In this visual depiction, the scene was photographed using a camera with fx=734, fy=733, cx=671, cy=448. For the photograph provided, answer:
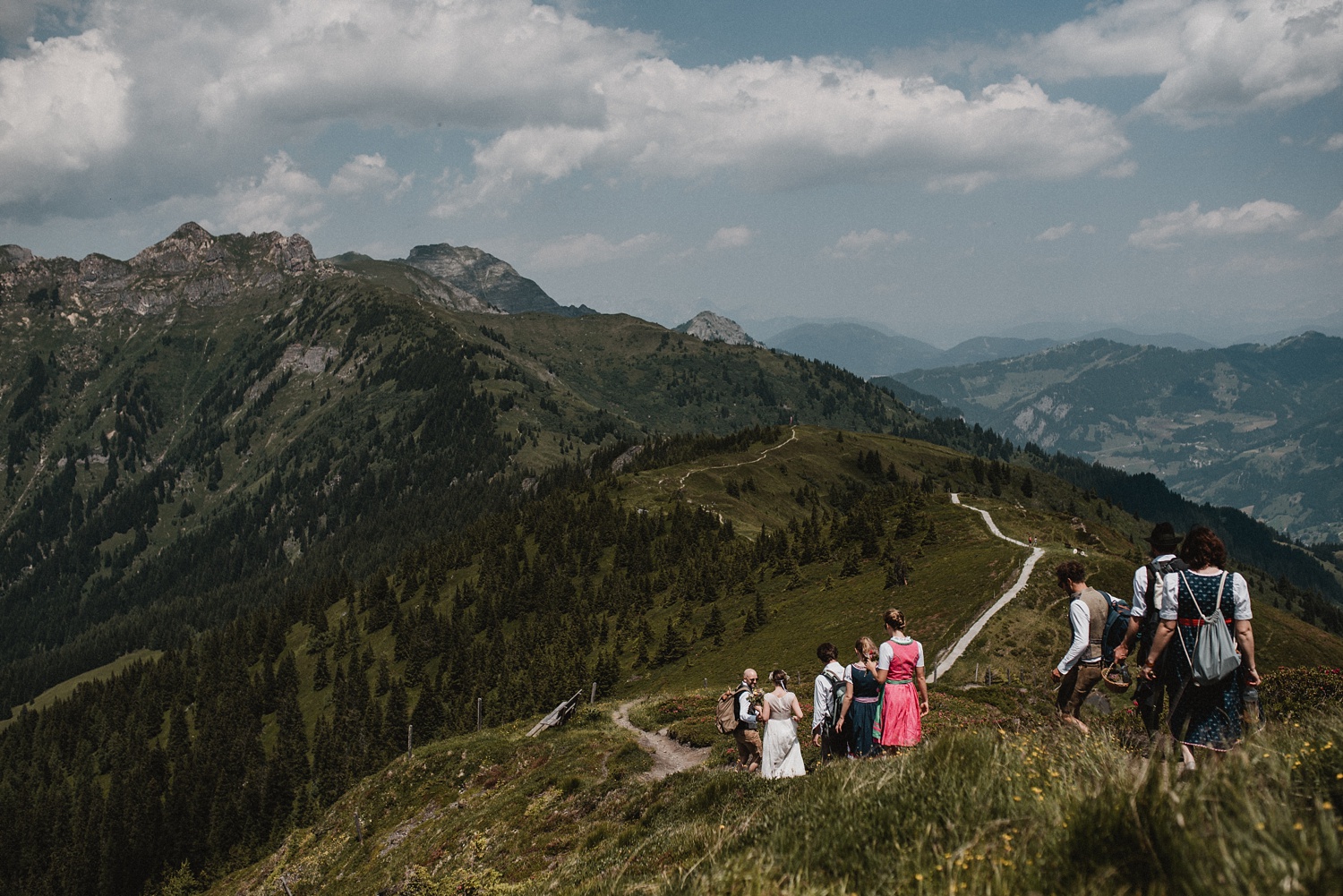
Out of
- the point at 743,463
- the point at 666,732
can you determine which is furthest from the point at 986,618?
the point at 743,463

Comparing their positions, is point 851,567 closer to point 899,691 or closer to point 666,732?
point 666,732

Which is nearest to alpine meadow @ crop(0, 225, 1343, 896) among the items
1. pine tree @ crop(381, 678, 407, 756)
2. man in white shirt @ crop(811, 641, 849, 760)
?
pine tree @ crop(381, 678, 407, 756)

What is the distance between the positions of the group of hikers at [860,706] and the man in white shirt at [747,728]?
9.41ft

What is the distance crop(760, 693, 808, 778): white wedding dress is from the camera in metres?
17.5

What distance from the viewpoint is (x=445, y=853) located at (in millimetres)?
25156

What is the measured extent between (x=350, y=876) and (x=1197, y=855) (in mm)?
33678

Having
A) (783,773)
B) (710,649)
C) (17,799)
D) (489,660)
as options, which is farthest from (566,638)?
(17,799)

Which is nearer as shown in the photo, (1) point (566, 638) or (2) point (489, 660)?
(1) point (566, 638)

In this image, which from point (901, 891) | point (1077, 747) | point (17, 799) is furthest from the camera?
point (17, 799)

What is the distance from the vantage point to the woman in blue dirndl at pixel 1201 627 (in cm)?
1138

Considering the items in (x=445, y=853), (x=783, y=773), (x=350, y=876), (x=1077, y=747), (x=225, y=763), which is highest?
(x=1077, y=747)

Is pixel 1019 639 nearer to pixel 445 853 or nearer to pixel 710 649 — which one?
pixel 710 649

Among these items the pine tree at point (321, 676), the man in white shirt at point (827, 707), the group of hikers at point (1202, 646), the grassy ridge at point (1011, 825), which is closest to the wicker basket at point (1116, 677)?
the group of hikers at point (1202, 646)

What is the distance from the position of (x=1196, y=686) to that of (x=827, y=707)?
317 inches
